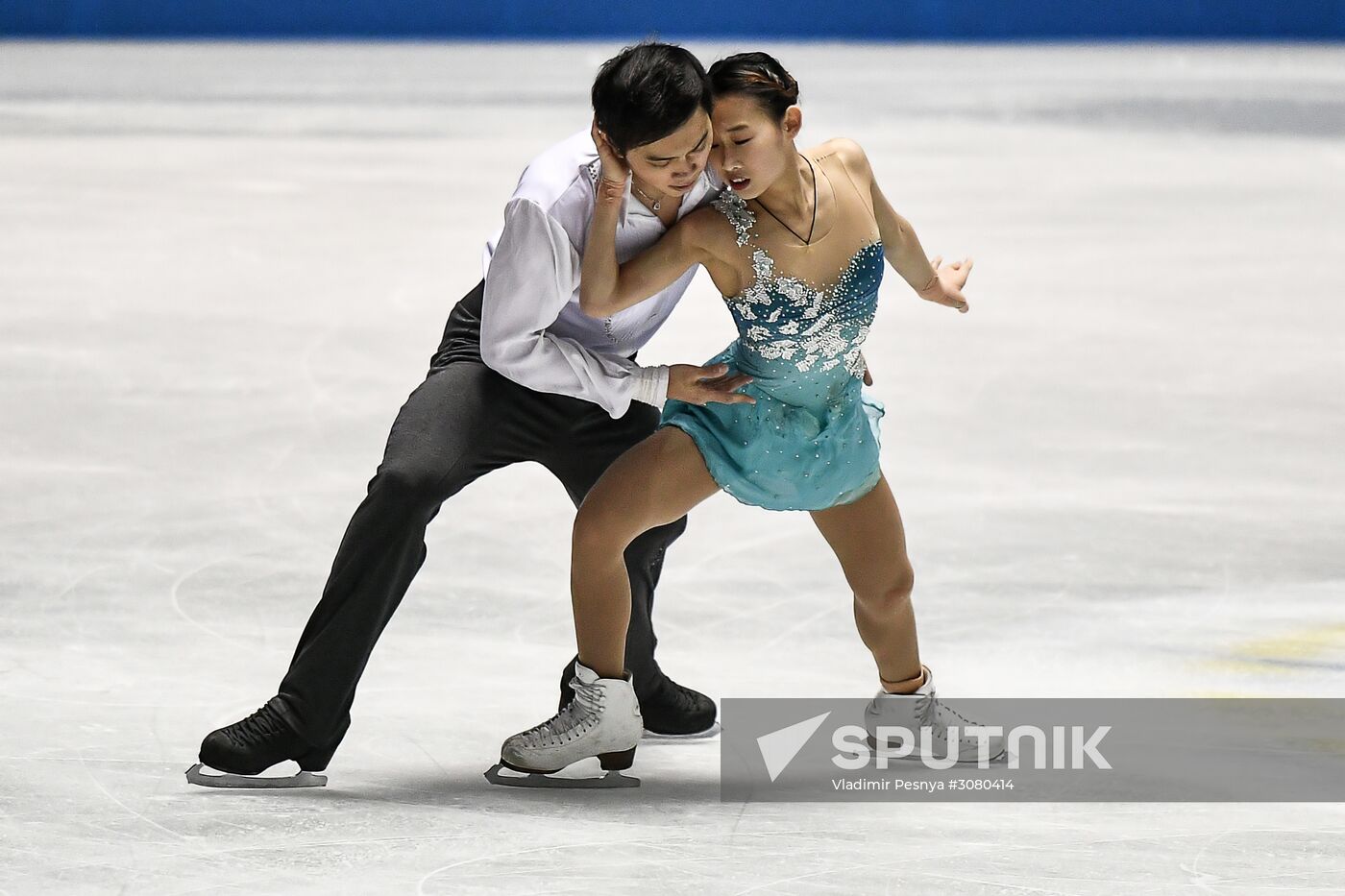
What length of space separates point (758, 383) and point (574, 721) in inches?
25.8

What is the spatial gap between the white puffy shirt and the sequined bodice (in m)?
0.15

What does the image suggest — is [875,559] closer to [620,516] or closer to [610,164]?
[620,516]

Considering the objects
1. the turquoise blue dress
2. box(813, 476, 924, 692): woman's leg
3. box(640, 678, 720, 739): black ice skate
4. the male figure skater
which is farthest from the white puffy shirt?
box(640, 678, 720, 739): black ice skate

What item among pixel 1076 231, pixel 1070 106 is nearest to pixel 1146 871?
pixel 1076 231

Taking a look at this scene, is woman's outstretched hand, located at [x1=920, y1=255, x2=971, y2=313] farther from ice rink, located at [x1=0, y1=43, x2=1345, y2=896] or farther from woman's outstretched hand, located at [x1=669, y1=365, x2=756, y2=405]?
ice rink, located at [x1=0, y1=43, x2=1345, y2=896]

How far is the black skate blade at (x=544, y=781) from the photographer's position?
3129 millimetres

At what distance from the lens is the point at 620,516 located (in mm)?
2953

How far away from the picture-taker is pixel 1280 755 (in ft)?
10.6

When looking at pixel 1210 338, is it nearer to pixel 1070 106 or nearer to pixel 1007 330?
pixel 1007 330

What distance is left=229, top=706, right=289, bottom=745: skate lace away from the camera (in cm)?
302

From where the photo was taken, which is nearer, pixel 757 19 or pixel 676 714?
pixel 676 714

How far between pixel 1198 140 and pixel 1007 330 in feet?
21.8

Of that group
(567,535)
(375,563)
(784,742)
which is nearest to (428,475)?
(375,563)

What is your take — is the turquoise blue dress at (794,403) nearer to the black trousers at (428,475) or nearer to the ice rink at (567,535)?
the black trousers at (428,475)
